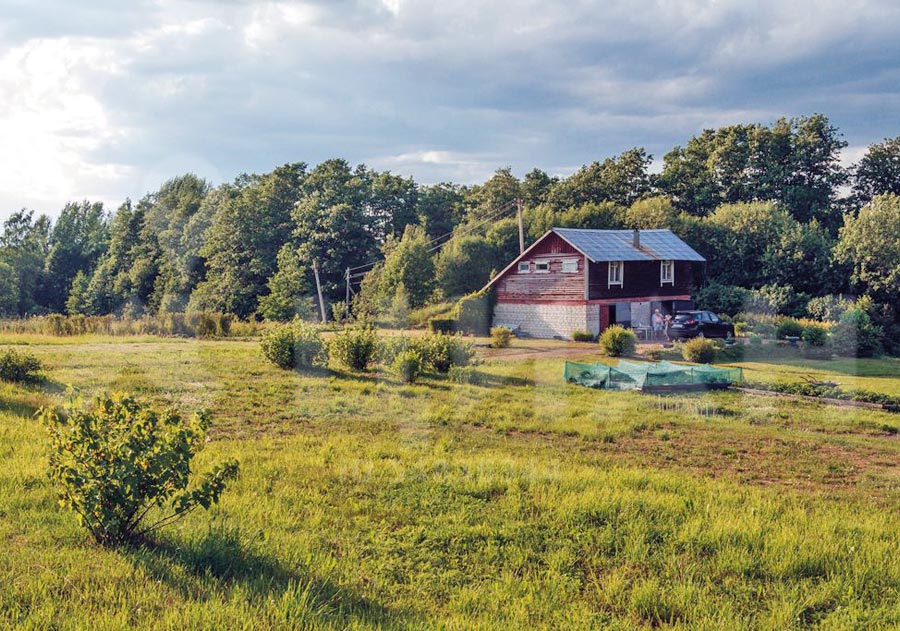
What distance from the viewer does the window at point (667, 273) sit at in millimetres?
42688

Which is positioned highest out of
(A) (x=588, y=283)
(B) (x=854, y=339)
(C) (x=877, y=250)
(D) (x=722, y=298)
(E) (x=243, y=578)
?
(C) (x=877, y=250)

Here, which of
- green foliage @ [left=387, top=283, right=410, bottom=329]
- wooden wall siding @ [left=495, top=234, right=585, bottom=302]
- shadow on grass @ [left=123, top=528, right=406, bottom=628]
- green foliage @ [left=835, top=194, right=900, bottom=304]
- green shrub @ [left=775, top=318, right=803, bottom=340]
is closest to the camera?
shadow on grass @ [left=123, top=528, right=406, bottom=628]

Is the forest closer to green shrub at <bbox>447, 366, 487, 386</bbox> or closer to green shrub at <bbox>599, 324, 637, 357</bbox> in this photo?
green shrub at <bbox>599, 324, 637, 357</bbox>

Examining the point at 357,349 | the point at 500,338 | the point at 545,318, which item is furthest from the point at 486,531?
the point at 545,318

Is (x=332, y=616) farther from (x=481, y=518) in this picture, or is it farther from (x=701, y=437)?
(x=701, y=437)

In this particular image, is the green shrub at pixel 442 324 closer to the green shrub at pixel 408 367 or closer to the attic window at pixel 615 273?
the attic window at pixel 615 273

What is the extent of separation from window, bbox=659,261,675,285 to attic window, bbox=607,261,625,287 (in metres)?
3.78

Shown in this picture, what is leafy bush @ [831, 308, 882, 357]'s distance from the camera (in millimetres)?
34469

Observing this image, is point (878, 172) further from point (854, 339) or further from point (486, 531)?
point (486, 531)

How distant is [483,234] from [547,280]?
967 inches

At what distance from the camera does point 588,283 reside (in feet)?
127

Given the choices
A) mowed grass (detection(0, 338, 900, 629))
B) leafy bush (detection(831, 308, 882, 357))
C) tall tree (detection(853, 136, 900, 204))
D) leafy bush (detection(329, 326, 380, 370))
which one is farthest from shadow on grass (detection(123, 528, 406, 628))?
tall tree (detection(853, 136, 900, 204))

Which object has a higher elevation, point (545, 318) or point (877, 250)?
point (877, 250)

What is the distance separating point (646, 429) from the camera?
52.1ft
